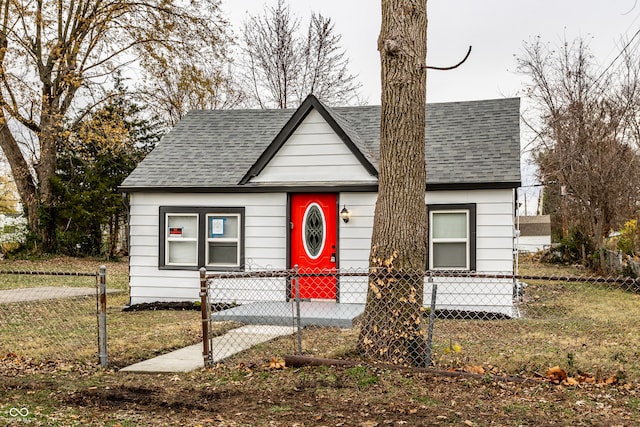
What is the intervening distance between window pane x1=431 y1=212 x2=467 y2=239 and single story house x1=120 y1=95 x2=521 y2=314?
2 cm

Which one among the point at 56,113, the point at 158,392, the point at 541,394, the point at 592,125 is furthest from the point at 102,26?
the point at 541,394

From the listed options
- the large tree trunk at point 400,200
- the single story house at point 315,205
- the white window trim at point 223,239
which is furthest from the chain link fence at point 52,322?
the large tree trunk at point 400,200

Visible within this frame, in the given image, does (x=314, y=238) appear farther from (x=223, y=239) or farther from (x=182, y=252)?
(x=182, y=252)

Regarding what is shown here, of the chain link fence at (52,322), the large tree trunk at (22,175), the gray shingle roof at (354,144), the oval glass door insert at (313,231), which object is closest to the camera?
the chain link fence at (52,322)

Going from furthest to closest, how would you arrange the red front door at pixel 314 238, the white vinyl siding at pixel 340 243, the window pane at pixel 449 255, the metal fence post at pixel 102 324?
the red front door at pixel 314 238 < the window pane at pixel 449 255 < the white vinyl siding at pixel 340 243 < the metal fence post at pixel 102 324

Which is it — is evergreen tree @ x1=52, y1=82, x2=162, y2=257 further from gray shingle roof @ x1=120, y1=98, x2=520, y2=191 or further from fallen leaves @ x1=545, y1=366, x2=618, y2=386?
fallen leaves @ x1=545, y1=366, x2=618, y2=386

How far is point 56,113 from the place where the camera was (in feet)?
75.3

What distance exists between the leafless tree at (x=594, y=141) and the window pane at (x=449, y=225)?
369 inches

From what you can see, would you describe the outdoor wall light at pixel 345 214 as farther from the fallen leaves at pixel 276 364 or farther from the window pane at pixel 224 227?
the fallen leaves at pixel 276 364

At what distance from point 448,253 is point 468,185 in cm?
131

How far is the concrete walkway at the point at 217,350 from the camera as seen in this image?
6.74 metres

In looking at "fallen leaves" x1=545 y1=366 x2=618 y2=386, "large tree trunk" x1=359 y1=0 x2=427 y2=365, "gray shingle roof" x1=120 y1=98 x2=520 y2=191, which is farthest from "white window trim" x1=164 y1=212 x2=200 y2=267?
"fallen leaves" x1=545 y1=366 x2=618 y2=386

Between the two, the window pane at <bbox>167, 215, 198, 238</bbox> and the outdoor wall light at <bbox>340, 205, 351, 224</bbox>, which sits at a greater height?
the outdoor wall light at <bbox>340, 205, 351, 224</bbox>

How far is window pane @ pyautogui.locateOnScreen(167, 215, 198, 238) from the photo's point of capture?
1256cm
